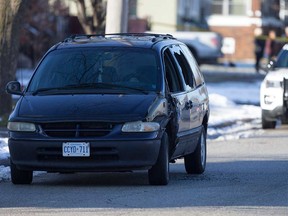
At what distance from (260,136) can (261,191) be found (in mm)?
8794

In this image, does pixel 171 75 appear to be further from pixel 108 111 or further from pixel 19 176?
pixel 19 176

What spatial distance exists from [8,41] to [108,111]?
27.9 feet

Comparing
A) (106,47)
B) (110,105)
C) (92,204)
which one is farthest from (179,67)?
(92,204)

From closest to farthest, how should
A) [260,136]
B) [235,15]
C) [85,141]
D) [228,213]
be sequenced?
[228,213] < [85,141] < [260,136] < [235,15]

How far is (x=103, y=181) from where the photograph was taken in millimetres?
12758

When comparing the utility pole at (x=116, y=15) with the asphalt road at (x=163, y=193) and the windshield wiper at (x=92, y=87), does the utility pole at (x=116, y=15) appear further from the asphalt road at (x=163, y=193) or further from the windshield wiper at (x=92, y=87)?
the windshield wiper at (x=92, y=87)

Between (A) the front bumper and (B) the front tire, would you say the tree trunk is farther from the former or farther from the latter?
(A) the front bumper

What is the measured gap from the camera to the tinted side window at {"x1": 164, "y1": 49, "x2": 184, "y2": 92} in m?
13.0

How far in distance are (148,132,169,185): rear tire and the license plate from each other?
0.81 meters

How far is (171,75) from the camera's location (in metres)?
13.1

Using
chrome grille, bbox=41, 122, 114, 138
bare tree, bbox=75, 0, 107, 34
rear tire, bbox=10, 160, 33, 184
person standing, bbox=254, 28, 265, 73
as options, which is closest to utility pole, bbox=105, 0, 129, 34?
bare tree, bbox=75, 0, 107, 34

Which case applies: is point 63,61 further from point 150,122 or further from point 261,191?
point 261,191

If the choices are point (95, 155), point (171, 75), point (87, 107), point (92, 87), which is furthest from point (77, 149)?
point (171, 75)

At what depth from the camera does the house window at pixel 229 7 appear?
6094cm
